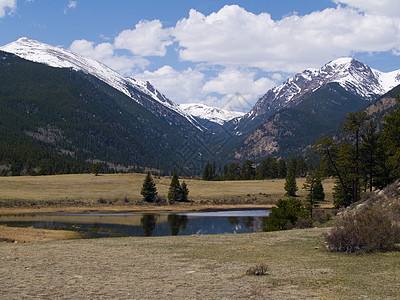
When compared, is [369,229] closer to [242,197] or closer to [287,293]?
[287,293]

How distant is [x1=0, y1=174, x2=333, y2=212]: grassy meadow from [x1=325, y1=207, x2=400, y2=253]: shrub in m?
77.3

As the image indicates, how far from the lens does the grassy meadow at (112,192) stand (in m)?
92.8

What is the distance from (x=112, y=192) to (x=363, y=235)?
92364 millimetres

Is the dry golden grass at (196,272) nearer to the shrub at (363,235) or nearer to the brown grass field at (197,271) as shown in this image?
the brown grass field at (197,271)

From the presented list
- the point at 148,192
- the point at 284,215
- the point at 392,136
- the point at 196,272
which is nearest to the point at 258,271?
the point at 196,272

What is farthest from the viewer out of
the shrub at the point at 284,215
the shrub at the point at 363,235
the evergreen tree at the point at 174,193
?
the evergreen tree at the point at 174,193

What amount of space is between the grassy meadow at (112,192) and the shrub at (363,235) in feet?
254

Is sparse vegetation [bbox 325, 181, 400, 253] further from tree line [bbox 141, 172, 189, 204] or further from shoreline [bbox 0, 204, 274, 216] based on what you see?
tree line [bbox 141, 172, 189, 204]

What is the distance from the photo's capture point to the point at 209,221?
6975cm

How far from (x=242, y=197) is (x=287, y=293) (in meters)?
100

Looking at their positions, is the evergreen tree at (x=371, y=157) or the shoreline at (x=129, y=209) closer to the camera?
the evergreen tree at (x=371, y=157)

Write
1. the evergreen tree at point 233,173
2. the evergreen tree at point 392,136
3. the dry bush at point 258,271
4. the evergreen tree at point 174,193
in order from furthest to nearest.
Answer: the evergreen tree at point 233,173
the evergreen tree at point 174,193
the evergreen tree at point 392,136
the dry bush at point 258,271

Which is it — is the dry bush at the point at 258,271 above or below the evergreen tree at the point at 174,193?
below

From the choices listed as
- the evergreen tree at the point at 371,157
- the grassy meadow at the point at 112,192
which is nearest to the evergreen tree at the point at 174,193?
the grassy meadow at the point at 112,192
